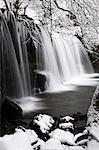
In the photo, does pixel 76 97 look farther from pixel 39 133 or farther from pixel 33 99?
pixel 39 133

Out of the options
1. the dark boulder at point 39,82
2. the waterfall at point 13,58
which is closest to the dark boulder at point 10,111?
the waterfall at point 13,58

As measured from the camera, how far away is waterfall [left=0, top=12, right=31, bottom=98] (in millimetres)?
9984

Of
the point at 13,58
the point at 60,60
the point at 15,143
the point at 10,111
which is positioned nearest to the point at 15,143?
the point at 15,143

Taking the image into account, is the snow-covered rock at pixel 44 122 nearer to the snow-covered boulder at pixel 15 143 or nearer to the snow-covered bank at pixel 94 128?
the snow-covered bank at pixel 94 128

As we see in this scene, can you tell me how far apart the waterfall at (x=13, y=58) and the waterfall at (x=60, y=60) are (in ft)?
2.83

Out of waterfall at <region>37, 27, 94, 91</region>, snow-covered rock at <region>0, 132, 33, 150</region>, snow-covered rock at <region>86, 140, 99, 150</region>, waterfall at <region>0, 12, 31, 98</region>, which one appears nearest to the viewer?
snow-covered rock at <region>0, 132, 33, 150</region>

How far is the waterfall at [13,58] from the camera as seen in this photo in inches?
393

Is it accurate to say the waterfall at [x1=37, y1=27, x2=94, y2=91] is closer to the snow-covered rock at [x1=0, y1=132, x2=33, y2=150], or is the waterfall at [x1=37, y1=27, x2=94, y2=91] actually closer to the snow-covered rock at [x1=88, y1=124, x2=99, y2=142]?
the snow-covered rock at [x1=88, y1=124, x2=99, y2=142]

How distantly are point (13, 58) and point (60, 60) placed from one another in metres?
5.39

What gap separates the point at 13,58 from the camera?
1050 centimetres

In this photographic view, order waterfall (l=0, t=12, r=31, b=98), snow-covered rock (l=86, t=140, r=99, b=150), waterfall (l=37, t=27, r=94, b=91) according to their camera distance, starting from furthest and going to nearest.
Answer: waterfall (l=37, t=27, r=94, b=91) < waterfall (l=0, t=12, r=31, b=98) < snow-covered rock (l=86, t=140, r=99, b=150)

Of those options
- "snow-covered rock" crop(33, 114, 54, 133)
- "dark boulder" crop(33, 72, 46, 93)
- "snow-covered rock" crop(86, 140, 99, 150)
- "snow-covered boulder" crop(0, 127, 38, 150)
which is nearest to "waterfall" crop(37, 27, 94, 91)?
"dark boulder" crop(33, 72, 46, 93)

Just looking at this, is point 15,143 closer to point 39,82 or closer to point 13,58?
point 13,58

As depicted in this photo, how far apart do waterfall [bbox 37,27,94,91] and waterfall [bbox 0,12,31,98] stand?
33.9 inches
